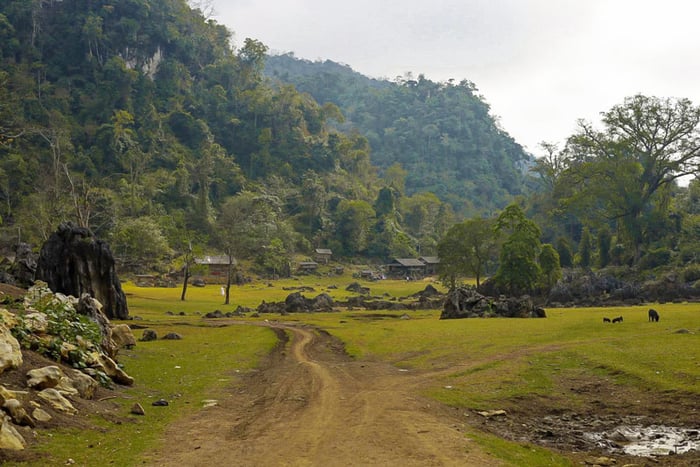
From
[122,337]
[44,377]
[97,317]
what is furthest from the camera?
[122,337]

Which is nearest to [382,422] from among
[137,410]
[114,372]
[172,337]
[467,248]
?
[137,410]

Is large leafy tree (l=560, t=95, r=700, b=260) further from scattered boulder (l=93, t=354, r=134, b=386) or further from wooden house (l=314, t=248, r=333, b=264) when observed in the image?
scattered boulder (l=93, t=354, r=134, b=386)

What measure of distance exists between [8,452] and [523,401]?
50.3ft

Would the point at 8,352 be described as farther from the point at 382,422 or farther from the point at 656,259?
the point at 656,259

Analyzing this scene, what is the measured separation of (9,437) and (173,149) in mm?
142947

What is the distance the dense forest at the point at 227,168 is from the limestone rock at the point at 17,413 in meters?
59.4

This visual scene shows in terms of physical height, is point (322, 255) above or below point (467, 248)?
below

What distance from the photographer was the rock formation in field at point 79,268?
43438 millimetres

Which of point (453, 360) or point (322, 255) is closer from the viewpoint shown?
point (453, 360)

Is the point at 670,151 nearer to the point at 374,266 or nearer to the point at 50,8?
the point at 374,266

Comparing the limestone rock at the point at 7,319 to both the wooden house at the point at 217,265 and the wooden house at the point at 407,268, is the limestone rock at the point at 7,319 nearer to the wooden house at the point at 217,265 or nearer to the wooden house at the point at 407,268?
the wooden house at the point at 217,265

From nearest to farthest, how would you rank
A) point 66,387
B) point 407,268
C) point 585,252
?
1. point 66,387
2. point 585,252
3. point 407,268

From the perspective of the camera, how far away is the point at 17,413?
11844 mm

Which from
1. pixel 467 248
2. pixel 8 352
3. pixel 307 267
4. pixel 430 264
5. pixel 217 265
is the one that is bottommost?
pixel 8 352
